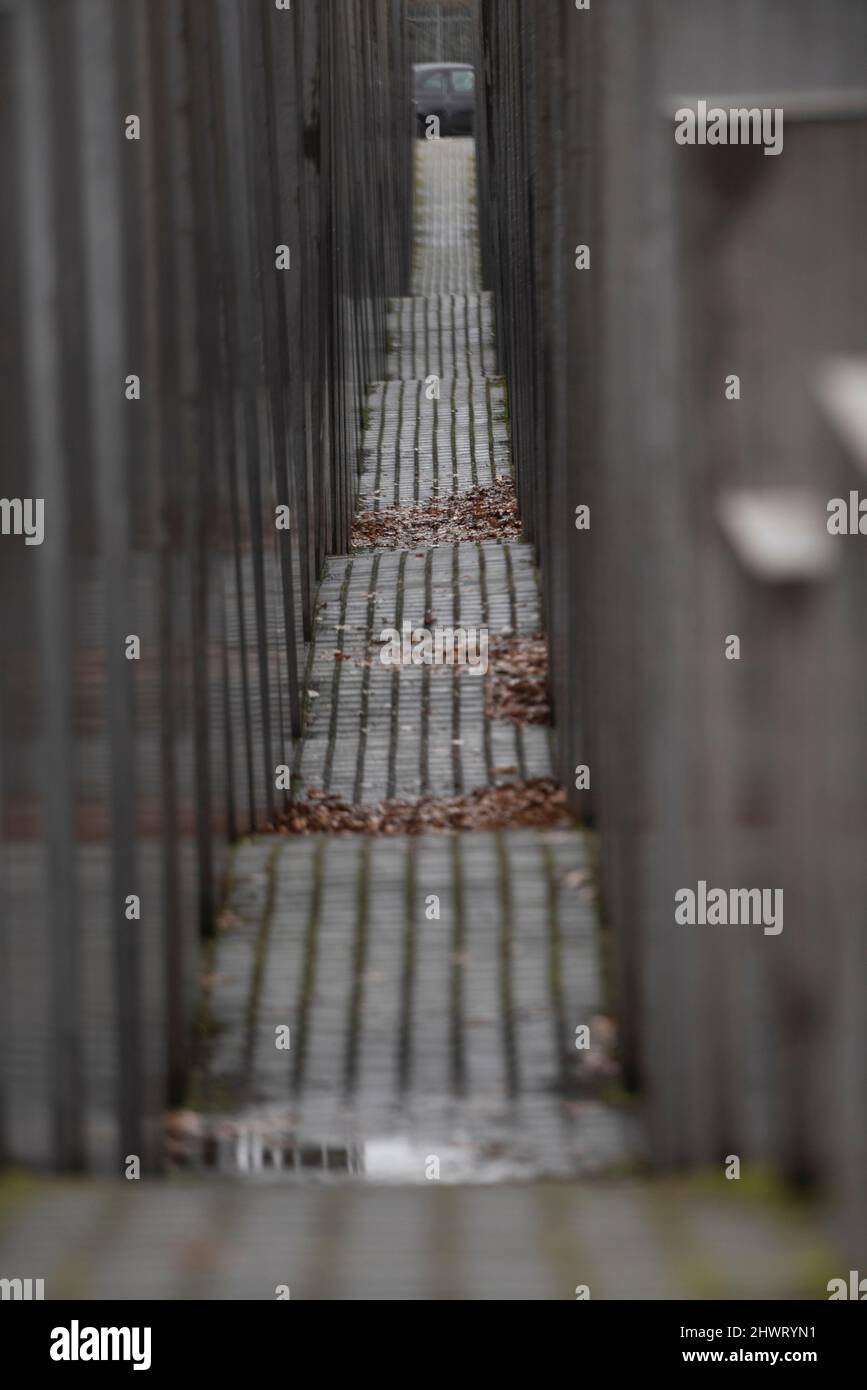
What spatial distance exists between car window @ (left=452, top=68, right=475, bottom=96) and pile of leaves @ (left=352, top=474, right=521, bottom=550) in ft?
71.6

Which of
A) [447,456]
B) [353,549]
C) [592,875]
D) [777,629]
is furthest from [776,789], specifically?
[447,456]

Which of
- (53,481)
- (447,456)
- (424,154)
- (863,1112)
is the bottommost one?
(863,1112)

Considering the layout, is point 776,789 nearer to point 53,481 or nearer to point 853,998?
point 853,998

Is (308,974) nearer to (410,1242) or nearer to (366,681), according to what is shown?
(410,1242)

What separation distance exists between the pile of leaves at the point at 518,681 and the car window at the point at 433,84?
26825 millimetres

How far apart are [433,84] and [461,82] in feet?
1.66

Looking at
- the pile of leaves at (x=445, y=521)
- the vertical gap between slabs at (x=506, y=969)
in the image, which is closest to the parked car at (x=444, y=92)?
the pile of leaves at (x=445, y=521)

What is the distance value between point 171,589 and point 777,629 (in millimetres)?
2494

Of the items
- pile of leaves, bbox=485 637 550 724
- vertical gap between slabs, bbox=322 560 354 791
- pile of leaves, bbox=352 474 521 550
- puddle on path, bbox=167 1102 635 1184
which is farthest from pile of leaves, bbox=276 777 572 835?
pile of leaves, bbox=352 474 521 550

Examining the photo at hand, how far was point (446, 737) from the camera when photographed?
34.3 ft

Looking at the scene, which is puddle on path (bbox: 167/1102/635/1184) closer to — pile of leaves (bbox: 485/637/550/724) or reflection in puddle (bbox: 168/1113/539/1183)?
reflection in puddle (bbox: 168/1113/539/1183)

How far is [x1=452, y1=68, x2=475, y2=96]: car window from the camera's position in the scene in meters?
36.3

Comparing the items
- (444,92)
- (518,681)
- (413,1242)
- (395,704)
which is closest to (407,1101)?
(413,1242)

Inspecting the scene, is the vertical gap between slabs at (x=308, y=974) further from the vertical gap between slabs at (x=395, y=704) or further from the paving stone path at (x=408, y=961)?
A: the vertical gap between slabs at (x=395, y=704)
